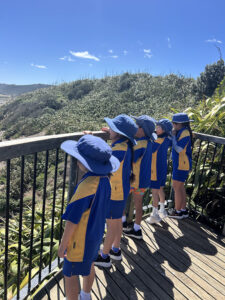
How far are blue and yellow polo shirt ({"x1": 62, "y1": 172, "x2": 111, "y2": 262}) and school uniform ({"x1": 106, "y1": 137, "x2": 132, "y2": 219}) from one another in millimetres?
524

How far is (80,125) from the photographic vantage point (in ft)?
86.6

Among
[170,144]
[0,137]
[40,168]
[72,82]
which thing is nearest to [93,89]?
[72,82]

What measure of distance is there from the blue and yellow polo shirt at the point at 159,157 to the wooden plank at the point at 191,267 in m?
0.69

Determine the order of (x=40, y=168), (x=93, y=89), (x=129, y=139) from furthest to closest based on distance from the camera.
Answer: (x=93, y=89), (x=40, y=168), (x=129, y=139)

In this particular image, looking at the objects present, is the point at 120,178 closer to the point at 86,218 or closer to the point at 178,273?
the point at 86,218

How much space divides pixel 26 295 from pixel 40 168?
18195mm

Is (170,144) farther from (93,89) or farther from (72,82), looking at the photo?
(72,82)

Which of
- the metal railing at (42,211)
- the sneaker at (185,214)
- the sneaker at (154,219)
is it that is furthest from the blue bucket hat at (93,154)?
the sneaker at (185,214)

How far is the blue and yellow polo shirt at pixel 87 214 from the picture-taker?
1.49 meters

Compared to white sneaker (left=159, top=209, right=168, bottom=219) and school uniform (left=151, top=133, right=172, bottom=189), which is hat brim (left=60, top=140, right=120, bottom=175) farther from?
white sneaker (left=159, top=209, right=168, bottom=219)

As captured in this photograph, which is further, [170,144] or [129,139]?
[170,144]

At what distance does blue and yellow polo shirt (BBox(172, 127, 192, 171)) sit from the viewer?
10.3 ft

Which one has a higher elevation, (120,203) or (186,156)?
(186,156)

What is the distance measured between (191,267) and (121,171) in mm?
1288
